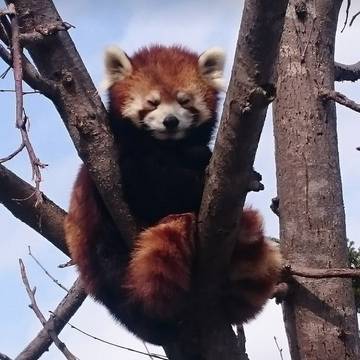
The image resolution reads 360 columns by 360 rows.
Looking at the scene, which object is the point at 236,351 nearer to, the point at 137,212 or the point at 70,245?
the point at 137,212

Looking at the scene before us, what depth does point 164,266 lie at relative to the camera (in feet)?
8.99

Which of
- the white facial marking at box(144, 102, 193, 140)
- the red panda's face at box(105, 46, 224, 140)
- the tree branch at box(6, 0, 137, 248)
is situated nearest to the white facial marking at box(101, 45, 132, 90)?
the red panda's face at box(105, 46, 224, 140)

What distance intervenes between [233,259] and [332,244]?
0.49 metres

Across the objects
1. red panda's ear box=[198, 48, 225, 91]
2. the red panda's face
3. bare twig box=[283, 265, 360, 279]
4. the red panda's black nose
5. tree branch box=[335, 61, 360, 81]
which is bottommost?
bare twig box=[283, 265, 360, 279]

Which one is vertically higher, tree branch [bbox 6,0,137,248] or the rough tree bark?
the rough tree bark

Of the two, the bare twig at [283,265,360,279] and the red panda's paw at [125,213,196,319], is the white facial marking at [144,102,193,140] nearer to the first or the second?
the red panda's paw at [125,213,196,319]

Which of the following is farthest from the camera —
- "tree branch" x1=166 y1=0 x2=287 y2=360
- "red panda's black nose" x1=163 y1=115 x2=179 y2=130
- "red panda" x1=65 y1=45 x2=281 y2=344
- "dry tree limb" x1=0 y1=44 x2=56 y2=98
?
"red panda's black nose" x1=163 y1=115 x2=179 y2=130

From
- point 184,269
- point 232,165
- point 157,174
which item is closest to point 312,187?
point 157,174

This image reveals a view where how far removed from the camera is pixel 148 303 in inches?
110

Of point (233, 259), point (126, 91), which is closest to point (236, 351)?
point (233, 259)

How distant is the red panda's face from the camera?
338 cm

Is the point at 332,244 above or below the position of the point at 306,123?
below

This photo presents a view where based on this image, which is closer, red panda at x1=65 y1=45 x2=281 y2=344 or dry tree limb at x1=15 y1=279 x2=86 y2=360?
red panda at x1=65 y1=45 x2=281 y2=344

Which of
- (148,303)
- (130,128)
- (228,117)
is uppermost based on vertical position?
(130,128)
